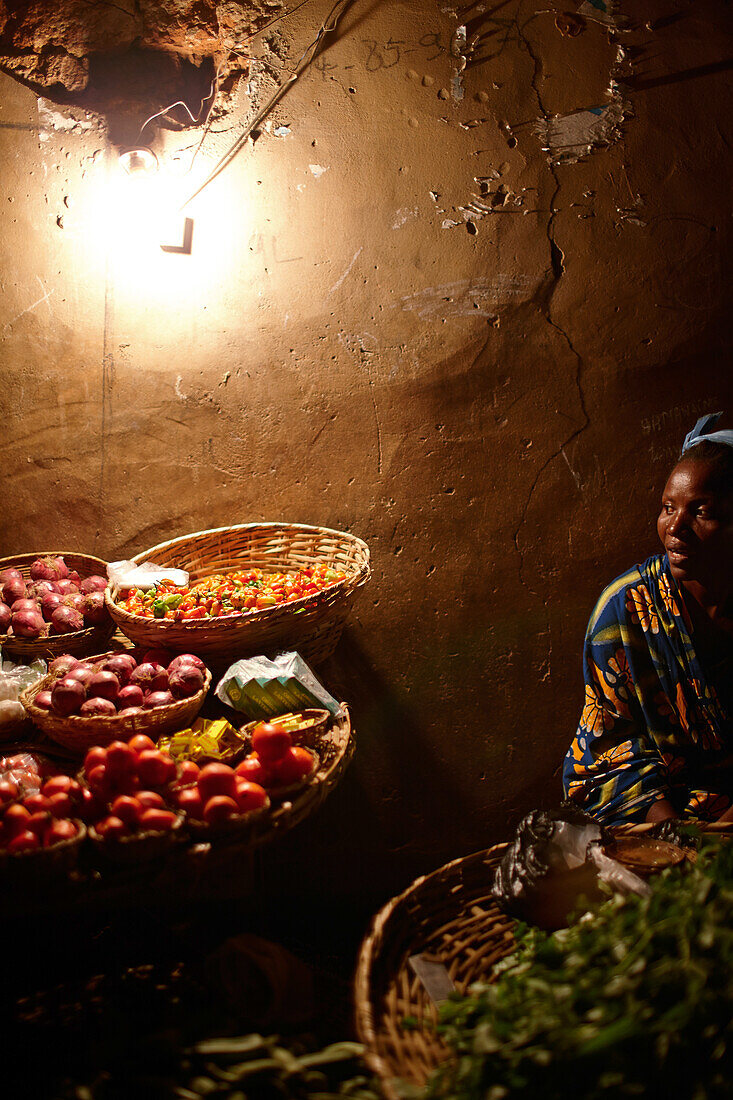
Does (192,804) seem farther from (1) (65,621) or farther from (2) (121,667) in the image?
(1) (65,621)

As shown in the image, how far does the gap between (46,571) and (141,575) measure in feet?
2.03

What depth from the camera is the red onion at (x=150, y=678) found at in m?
2.27

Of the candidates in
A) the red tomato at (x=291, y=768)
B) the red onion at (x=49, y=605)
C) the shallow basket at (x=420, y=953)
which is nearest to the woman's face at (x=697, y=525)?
the shallow basket at (x=420, y=953)

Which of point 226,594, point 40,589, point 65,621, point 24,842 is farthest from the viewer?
point 40,589

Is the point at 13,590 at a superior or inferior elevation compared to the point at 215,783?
superior

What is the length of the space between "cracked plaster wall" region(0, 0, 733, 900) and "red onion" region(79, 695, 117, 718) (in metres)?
1.17

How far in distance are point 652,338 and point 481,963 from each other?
8.65 feet

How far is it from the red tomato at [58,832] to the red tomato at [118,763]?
0.51 feet

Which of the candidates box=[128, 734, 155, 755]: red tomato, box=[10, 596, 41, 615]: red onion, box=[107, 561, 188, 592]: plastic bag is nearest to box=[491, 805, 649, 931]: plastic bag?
box=[128, 734, 155, 755]: red tomato

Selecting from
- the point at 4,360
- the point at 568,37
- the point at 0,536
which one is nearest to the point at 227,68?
the point at 568,37

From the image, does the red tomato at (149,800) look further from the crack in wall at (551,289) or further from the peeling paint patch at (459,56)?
the peeling paint patch at (459,56)

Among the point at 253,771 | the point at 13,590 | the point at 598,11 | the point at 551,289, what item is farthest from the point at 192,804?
the point at 598,11

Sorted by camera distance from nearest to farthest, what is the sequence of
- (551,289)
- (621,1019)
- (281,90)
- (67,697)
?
(621,1019) < (67,697) < (551,289) < (281,90)

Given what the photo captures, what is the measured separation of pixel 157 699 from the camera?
2.17 meters
